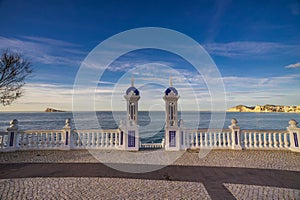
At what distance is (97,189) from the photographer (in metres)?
3.53

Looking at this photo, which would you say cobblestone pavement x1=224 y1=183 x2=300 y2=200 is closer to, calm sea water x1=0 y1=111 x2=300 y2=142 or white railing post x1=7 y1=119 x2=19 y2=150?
calm sea water x1=0 y1=111 x2=300 y2=142

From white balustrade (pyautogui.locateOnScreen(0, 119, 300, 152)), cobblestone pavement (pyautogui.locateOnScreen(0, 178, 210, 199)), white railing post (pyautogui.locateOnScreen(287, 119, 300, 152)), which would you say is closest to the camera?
cobblestone pavement (pyautogui.locateOnScreen(0, 178, 210, 199))

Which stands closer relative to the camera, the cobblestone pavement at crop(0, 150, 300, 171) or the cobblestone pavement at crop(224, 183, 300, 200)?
the cobblestone pavement at crop(224, 183, 300, 200)

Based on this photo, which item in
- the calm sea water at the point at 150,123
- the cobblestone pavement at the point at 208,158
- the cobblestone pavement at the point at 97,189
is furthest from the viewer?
the calm sea water at the point at 150,123

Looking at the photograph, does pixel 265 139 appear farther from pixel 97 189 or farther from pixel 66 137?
pixel 66 137

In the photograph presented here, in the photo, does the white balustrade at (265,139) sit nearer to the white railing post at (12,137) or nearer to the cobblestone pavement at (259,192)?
the cobblestone pavement at (259,192)

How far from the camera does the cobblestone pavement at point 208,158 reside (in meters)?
5.21

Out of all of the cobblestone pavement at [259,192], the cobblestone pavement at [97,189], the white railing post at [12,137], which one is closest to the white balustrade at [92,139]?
the white railing post at [12,137]

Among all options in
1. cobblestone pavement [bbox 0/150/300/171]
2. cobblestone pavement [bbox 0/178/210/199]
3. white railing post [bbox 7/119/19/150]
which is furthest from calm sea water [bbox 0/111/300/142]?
white railing post [bbox 7/119/19/150]

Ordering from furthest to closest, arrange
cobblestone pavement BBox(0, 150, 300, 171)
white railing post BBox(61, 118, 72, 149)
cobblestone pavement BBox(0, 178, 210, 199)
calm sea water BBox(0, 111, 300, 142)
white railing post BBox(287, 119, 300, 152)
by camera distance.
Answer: calm sea water BBox(0, 111, 300, 142), white railing post BBox(61, 118, 72, 149), white railing post BBox(287, 119, 300, 152), cobblestone pavement BBox(0, 150, 300, 171), cobblestone pavement BBox(0, 178, 210, 199)

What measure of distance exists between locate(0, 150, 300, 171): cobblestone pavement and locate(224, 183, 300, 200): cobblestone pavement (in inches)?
56.5

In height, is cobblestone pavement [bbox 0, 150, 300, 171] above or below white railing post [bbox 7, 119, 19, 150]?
below

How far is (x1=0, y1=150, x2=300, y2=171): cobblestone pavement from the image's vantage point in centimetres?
521

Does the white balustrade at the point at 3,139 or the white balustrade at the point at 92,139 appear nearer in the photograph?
the white balustrade at the point at 3,139
